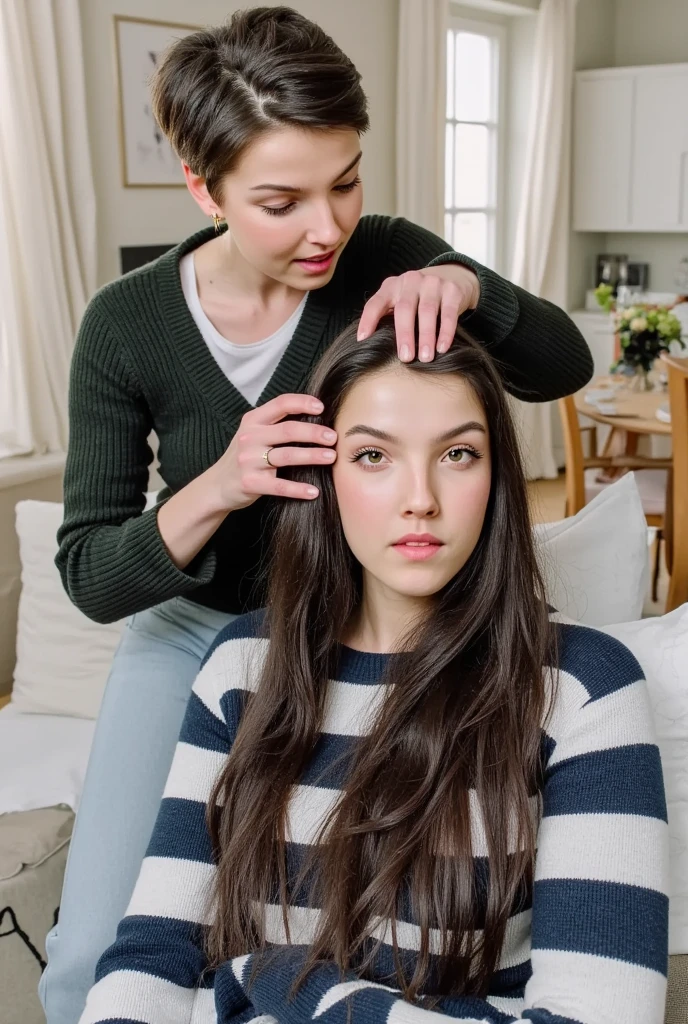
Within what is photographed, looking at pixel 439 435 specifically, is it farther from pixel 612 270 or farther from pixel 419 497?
pixel 612 270

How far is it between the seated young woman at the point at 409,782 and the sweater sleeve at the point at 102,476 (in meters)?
0.22

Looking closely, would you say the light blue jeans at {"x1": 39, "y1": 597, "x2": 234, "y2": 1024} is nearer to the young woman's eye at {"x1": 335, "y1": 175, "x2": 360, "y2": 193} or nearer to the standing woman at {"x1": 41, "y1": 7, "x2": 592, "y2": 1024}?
the standing woman at {"x1": 41, "y1": 7, "x2": 592, "y2": 1024}

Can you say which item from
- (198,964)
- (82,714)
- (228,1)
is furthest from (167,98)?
(228,1)

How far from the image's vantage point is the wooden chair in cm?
394

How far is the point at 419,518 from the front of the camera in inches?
44.2

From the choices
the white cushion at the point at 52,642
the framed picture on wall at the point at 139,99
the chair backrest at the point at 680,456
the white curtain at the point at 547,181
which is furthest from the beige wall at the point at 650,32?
the white cushion at the point at 52,642

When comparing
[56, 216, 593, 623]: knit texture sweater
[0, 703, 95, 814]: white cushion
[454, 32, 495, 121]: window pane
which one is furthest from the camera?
[454, 32, 495, 121]: window pane

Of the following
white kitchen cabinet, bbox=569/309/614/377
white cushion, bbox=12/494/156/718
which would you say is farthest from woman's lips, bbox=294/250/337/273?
white kitchen cabinet, bbox=569/309/614/377

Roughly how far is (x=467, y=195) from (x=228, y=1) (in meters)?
2.30

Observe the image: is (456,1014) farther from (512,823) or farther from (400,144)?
(400,144)

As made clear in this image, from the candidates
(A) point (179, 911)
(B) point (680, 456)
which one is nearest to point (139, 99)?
(B) point (680, 456)

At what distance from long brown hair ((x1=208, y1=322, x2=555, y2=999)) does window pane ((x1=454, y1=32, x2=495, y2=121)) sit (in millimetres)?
5136

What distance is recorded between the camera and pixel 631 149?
6.30 m

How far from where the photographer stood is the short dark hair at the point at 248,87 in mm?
1216
